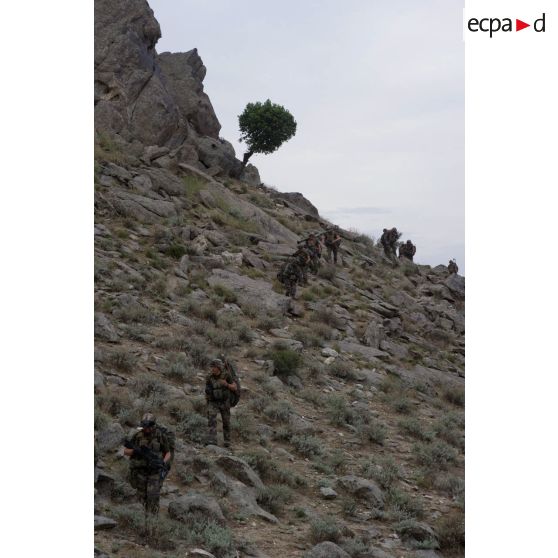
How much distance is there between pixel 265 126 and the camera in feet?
177

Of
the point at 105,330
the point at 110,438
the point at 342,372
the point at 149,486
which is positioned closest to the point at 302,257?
the point at 342,372

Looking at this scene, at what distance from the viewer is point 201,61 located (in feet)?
155

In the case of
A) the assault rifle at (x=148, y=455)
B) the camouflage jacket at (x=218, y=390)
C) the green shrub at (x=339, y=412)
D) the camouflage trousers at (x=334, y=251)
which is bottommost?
the green shrub at (x=339, y=412)

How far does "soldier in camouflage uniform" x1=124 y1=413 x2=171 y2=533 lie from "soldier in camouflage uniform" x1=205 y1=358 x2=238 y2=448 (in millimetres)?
3039

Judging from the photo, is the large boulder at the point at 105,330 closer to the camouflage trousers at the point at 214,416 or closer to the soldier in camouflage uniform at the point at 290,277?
the camouflage trousers at the point at 214,416

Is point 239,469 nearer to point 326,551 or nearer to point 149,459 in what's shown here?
point 326,551

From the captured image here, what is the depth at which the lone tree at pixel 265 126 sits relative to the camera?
178 ft

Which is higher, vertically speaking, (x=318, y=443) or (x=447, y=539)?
(x=318, y=443)

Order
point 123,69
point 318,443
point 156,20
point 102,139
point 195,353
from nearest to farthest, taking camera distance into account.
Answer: point 318,443, point 195,353, point 102,139, point 123,69, point 156,20

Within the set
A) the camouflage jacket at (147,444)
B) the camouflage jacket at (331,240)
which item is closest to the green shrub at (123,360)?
the camouflage jacket at (147,444)

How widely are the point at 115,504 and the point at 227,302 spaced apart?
12.5 m

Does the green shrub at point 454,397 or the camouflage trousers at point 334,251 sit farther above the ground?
the camouflage trousers at point 334,251

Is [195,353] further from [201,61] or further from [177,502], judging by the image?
[201,61]

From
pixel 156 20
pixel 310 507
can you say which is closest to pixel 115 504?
pixel 310 507
